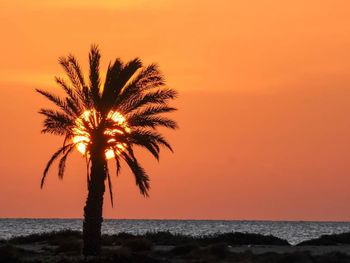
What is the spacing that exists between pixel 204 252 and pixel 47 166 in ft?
29.8

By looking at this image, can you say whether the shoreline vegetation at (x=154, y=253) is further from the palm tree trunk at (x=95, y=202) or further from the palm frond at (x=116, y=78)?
the palm frond at (x=116, y=78)

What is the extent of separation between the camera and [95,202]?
46.3 m

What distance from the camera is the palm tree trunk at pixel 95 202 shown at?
1807 inches

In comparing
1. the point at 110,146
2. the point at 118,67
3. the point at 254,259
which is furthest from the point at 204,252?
the point at 118,67

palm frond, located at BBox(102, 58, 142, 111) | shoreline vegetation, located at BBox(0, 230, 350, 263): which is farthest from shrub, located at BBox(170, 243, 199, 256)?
palm frond, located at BBox(102, 58, 142, 111)

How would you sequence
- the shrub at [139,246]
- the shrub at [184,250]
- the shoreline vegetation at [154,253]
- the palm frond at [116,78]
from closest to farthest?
the shoreline vegetation at [154,253], the palm frond at [116,78], the shrub at [184,250], the shrub at [139,246]

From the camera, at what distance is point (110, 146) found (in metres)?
46.7

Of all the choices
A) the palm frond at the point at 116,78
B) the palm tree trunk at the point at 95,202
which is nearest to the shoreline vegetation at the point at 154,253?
the palm tree trunk at the point at 95,202

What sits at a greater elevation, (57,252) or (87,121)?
(87,121)

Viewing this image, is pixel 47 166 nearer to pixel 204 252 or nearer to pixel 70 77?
pixel 70 77

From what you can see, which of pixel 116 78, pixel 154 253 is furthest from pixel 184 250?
pixel 116 78

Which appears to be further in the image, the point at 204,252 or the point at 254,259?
the point at 204,252

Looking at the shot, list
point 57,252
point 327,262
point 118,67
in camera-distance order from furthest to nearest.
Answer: point 57,252
point 118,67
point 327,262

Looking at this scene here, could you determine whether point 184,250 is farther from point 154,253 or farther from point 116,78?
point 116,78
